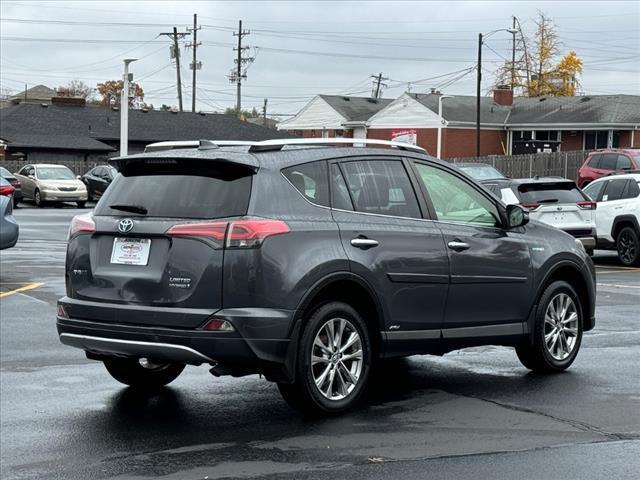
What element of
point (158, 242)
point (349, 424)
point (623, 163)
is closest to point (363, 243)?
point (349, 424)

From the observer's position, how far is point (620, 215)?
2208 centimetres

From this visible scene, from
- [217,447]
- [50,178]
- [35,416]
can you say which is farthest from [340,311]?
[50,178]

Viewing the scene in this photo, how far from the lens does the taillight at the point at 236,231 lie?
22.7 feet

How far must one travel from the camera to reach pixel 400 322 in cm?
780

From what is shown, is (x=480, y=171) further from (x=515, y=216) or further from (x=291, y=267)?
(x=291, y=267)

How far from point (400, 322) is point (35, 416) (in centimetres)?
265

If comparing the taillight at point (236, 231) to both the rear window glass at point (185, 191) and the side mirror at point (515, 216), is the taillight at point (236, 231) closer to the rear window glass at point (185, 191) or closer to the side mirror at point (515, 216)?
→ the rear window glass at point (185, 191)

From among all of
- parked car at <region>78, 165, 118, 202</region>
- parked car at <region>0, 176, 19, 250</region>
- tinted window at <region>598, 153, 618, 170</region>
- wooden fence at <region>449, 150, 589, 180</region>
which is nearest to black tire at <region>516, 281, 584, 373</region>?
parked car at <region>0, 176, 19, 250</region>

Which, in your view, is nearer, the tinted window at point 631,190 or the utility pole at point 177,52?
the tinted window at point 631,190

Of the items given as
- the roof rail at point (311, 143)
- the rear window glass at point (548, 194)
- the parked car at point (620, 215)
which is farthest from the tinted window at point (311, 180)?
the parked car at point (620, 215)

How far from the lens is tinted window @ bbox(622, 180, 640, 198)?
73.0 ft

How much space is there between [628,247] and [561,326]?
1334 centimetres

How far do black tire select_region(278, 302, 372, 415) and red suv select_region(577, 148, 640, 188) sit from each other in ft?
91.3

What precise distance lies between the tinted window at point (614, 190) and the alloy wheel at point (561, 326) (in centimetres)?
1391
